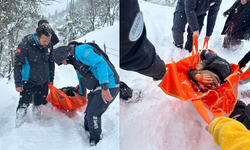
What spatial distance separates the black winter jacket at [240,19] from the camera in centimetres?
174

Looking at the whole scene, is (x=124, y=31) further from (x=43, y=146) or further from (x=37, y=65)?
(x=37, y=65)

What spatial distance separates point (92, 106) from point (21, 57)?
0.62 metres

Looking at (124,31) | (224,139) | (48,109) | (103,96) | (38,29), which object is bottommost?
(48,109)

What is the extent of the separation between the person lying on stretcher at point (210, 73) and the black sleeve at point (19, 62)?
53.6 inches

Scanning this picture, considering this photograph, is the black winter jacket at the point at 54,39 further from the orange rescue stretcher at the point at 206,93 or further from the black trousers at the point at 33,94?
the orange rescue stretcher at the point at 206,93

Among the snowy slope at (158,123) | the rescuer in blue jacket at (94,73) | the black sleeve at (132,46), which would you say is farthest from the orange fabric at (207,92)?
the black sleeve at (132,46)

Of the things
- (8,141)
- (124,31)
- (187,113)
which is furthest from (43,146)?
(187,113)

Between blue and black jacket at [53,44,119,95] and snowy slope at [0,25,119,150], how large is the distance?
0.08m

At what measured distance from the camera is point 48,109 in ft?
4.37

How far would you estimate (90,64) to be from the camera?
36.7 inches

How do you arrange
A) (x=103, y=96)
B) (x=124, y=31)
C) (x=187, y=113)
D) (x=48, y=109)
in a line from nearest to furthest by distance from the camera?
1. (x=124, y=31)
2. (x=103, y=96)
3. (x=187, y=113)
4. (x=48, y=109)

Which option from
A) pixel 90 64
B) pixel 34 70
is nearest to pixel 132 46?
pixel 90 64

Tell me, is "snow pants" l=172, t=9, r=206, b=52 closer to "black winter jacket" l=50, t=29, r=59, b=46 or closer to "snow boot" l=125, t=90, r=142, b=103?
"snow boot" l=125, t=90, r=142, b=103

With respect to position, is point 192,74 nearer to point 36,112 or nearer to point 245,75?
point 245,75
